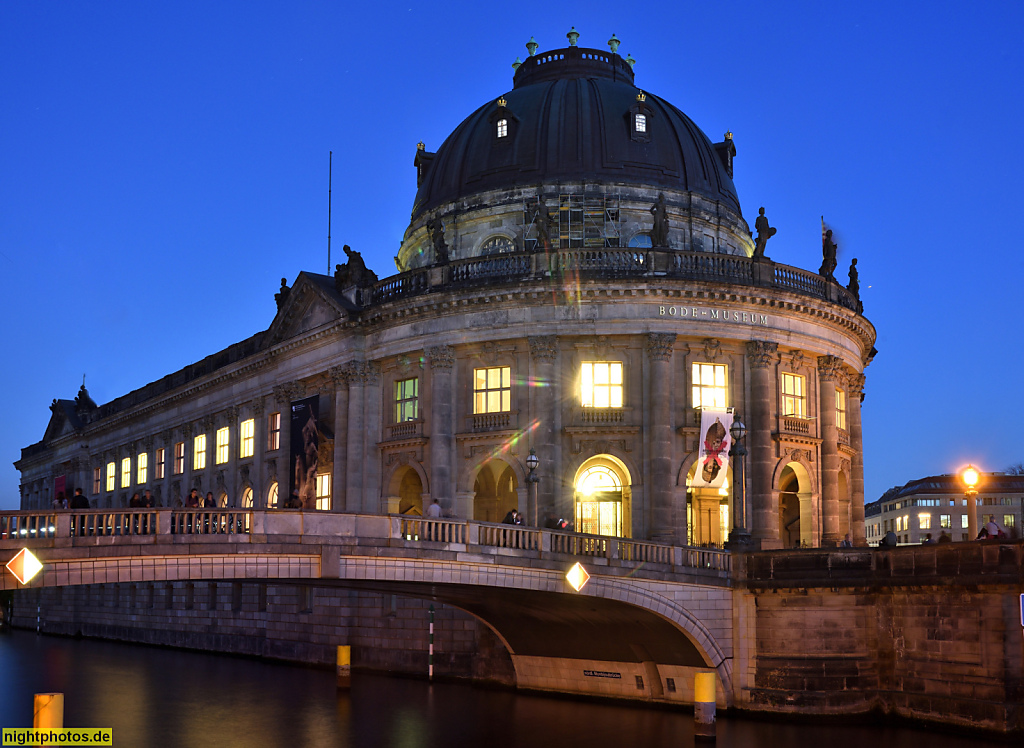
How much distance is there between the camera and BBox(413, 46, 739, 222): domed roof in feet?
195

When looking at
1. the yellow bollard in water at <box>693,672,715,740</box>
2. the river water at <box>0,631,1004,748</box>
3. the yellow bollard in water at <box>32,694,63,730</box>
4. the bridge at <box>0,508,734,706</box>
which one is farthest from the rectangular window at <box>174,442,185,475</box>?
the yellow bollard in water at <box>32,694,63,730</box>

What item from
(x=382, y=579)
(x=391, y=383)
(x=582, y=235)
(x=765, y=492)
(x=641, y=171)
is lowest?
(x=382, y=579)

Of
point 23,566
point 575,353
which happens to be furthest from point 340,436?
point 23,566

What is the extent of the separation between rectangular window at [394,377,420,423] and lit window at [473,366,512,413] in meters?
3.03

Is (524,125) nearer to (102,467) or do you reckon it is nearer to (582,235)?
(582,235)

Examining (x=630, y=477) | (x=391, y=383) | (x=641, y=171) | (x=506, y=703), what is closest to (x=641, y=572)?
(x=506, y=703)

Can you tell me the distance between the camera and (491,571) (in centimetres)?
3497

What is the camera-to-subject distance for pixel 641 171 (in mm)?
59406

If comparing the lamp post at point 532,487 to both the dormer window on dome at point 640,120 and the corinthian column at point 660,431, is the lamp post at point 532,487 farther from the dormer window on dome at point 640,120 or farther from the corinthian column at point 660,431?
the dormer window on dome at point 640,120

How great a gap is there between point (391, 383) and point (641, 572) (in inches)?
815

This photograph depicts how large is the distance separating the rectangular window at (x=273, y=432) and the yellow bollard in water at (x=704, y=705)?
113ft

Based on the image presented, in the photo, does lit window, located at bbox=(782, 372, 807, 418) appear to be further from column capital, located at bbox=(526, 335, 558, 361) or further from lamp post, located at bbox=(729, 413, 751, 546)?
column capital, located at bbox=(526, 335, 558, 361)

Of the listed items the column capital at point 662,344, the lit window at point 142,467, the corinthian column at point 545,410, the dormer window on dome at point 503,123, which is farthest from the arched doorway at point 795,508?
the lit window at point 142,467

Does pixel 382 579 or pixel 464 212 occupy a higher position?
pixel 464 212
